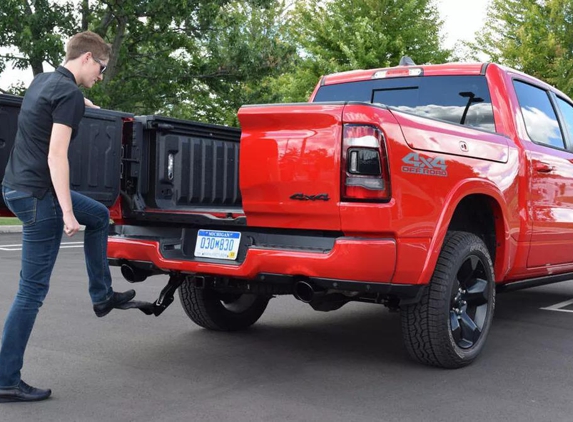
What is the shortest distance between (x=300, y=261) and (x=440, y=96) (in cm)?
217

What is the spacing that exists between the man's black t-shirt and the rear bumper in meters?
1.00

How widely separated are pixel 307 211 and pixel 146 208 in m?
1.32

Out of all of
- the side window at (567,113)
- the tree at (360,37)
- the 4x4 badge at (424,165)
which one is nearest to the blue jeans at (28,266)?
the 4x4 badge at (424,165)

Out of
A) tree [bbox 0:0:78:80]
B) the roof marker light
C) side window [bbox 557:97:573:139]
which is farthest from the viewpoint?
tree [bbox 0:0:78:80]

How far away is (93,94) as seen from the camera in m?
20.4

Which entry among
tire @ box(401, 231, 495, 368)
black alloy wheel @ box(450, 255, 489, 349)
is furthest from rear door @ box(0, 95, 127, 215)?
black alloy wheel @ box(450, 255, 489, 349)

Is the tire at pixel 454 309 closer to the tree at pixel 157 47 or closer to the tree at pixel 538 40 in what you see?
the tree at pixel 157 47

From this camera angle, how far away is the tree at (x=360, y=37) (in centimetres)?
2134

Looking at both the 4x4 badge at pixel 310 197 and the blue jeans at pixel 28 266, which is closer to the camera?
the blue jeans at pixel 28 266

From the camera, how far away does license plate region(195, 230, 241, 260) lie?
4.32 meters

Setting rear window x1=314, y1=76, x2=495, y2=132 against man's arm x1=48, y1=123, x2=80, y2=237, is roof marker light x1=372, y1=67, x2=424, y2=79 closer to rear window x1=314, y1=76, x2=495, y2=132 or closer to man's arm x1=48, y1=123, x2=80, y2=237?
rear window x1=314, y1=76, x2=495, y2=132

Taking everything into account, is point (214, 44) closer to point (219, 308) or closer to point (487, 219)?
point (219, 308)

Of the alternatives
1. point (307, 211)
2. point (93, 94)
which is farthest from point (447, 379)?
point (93, 94)

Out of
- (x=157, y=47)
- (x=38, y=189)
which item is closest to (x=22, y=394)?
(x=38, y=189)
